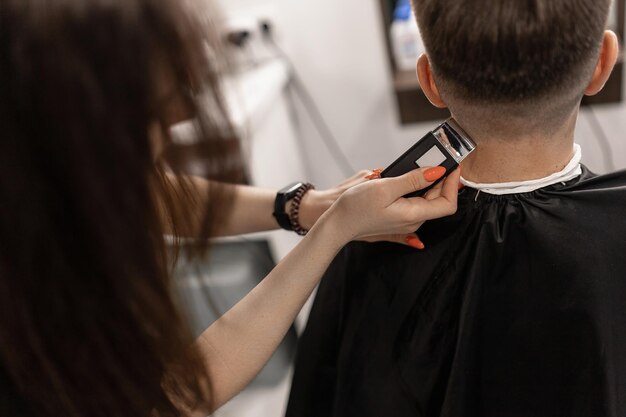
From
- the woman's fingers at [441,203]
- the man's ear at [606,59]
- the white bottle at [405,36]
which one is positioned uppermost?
the white bottle at [405,36]

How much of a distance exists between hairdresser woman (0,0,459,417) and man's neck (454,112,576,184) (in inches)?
2.7

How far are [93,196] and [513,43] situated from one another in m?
0.58

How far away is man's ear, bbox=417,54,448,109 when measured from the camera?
907 mm

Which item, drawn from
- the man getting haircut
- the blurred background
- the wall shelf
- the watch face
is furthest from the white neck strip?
the wall shelf

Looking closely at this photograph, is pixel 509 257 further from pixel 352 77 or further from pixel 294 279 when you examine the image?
pixel 352 77

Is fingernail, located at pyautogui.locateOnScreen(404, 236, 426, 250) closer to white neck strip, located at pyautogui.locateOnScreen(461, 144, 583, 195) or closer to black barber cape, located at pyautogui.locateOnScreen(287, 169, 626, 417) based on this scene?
black barber cape, located at pyautogui.locateOnScreen(287, 169, 626, 417)

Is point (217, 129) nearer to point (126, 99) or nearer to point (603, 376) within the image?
point (126, 99)

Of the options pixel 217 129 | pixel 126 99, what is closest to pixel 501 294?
pixel 217 129

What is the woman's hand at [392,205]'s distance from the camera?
3.05 ft

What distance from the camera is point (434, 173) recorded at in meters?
0.92

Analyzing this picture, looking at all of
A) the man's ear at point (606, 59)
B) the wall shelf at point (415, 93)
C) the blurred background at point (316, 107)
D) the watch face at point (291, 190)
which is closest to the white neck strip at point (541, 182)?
the man's ear at point (606, 59)

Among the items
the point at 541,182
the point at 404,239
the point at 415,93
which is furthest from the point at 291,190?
the point at 415,93

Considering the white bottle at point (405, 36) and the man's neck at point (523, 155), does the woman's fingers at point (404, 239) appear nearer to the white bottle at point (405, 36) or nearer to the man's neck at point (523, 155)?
the man's neck at point (523, 155)

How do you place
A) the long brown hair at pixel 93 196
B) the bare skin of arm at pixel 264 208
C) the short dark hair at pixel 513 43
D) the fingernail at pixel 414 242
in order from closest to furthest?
the long brown hair at pixel 93 196 → the short dark hair at pixel 513 43 → the fingernail at pixel 414 242 → the bare skin of arm at pixel 264 208
